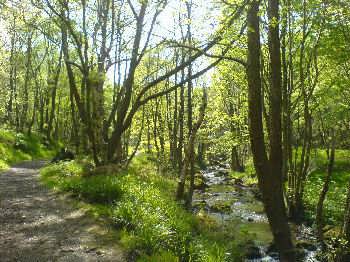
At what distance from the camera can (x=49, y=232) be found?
30.2 feet

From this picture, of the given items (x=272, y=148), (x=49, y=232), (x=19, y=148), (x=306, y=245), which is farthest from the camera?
(x=19, y=148)

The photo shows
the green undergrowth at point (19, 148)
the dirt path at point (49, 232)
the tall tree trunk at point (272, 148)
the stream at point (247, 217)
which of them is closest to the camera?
the dirt path at point (49, 232)

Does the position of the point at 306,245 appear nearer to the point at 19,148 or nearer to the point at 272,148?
the point at 272,148

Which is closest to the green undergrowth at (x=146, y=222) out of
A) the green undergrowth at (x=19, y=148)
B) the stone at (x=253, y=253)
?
the stone at (x=253, y=253)

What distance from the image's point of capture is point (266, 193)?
9062 mm

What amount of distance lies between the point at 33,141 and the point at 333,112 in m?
29.6

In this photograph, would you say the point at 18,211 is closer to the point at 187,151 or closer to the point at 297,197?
the point at 187,151

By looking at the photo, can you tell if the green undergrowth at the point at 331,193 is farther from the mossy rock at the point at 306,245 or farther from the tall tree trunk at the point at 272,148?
the tall tree trunk at the point at 272,148

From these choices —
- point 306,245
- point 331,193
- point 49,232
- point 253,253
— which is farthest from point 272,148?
point 331,193

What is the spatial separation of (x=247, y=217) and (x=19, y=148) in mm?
20810

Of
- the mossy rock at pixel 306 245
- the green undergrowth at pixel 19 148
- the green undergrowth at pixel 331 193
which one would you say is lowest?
the mossy rock at pixel 306 245

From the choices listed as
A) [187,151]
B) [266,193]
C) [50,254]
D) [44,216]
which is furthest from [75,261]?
[187,151]

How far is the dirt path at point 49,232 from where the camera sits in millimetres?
7676

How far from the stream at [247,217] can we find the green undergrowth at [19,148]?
40.9ft
